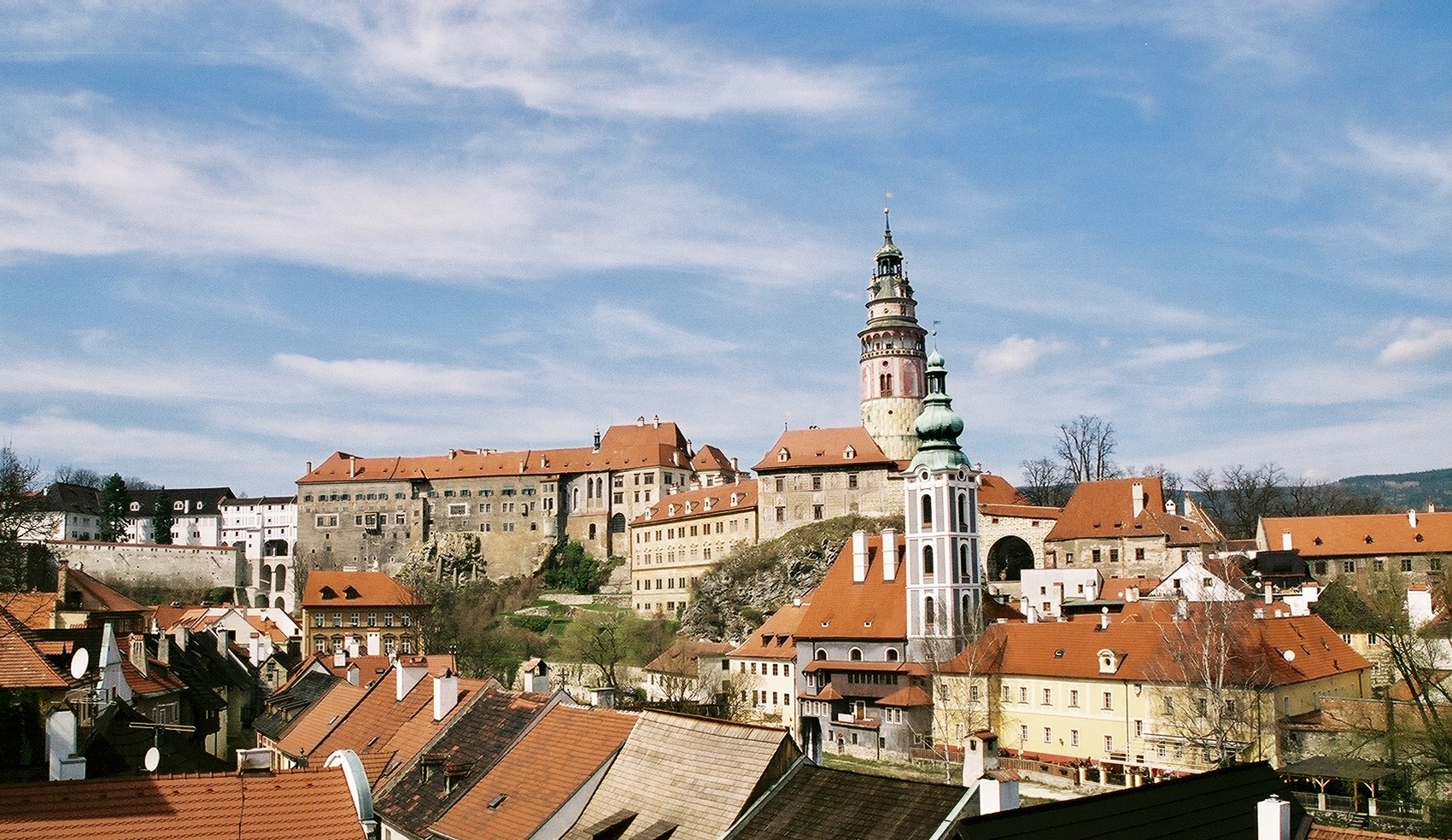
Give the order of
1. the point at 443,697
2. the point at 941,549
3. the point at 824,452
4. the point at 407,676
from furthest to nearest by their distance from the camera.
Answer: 1. the point at 824,452
2. the point at 941,549
3. the point at 407,676
4. the point at 443,697

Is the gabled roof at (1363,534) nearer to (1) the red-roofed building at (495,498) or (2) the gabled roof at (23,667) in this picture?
(1) the red-roofed building at (495,498)

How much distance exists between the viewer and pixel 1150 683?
40.2 metres

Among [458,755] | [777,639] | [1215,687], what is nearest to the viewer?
[458,755]

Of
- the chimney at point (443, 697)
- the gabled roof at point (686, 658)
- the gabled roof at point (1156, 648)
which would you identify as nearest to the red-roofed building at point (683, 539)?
the gabled roof at point (686, 658)

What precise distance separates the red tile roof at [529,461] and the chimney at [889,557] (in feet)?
150

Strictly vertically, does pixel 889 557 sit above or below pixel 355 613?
above

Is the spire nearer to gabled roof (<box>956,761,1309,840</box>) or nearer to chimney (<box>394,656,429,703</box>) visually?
chimney (<box>394,656,429,703</box>)

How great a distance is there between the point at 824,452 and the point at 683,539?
1350 cm

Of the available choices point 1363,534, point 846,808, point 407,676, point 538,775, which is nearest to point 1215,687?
point 407,676

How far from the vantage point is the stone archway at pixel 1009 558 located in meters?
73.2

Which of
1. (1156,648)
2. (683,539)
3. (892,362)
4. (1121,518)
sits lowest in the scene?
(1156,648)

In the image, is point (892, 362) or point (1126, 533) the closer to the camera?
point (1126, 533)

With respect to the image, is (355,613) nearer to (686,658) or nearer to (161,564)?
(686,658)

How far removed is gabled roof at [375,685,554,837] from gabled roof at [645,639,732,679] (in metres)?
37.5
